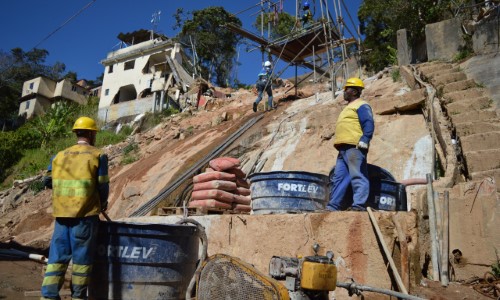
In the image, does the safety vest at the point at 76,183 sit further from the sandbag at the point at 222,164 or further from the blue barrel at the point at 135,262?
the sandbag at the point at 222,164

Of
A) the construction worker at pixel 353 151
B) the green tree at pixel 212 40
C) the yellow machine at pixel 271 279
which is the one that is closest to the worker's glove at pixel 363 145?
the construction worker at pixel 353 151

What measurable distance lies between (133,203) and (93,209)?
6.40 m

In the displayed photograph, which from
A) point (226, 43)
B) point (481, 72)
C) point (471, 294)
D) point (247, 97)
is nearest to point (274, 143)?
point (481, 72)

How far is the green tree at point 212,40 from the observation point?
31969 mm

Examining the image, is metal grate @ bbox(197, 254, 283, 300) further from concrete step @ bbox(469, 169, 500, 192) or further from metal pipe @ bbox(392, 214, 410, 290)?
concrete step @ bbox(469, 169, 500, 192)

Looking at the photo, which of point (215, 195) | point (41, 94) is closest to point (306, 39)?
point (215, 195)

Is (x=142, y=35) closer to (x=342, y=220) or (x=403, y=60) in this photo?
(x=403, y=60)

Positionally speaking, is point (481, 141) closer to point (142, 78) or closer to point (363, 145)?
point (363, 145)

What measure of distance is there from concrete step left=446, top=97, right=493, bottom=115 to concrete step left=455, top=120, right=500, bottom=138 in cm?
60

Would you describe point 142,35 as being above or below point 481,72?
above

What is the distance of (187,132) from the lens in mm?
13891

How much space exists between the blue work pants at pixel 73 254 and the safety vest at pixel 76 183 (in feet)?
0.27

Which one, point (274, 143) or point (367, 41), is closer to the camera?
point (274, 143)

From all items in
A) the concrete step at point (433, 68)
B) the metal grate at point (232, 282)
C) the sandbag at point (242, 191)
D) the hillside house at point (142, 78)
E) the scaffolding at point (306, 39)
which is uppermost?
the hillside house at point (142, 78)
